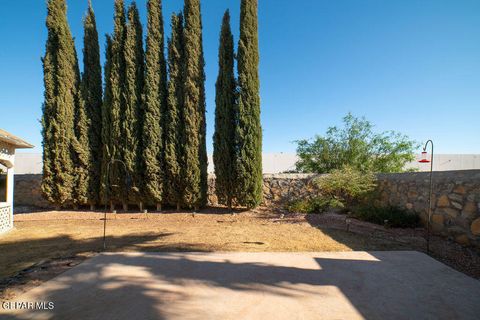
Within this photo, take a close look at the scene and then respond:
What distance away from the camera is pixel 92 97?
31.7 feet

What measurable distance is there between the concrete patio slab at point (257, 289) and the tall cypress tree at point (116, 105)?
6.32 metres

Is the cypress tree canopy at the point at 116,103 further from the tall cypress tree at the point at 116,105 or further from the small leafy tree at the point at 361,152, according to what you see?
the small leafy tree at the point at 361,152

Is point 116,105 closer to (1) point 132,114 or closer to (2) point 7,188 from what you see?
(1) point 132,114

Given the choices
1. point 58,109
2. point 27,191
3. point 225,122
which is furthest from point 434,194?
point 27,191

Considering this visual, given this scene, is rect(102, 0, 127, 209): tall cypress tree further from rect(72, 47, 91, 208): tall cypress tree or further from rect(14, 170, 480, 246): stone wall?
rect(14, 170, 480, 246): stone wall

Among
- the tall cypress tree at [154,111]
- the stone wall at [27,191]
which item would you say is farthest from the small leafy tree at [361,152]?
the stone wall at [27,191]

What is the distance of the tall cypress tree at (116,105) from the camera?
9125 mm

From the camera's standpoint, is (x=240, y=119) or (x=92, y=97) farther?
(x=92, y=97)

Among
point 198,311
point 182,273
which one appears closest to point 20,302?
point 182,273

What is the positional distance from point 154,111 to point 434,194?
30.9ft

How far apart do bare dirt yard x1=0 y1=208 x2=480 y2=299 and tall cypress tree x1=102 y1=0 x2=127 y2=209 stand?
2415 mm

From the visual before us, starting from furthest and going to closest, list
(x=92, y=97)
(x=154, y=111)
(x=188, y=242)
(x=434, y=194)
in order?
(x=92, y=97) → (x=154, y=111) → (x=434, y=194) → (x=188, y=242)

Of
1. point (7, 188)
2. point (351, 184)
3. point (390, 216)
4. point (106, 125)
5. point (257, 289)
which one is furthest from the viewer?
point (106, 125)

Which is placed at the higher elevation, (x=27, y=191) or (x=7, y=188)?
(x=7, y=188)
